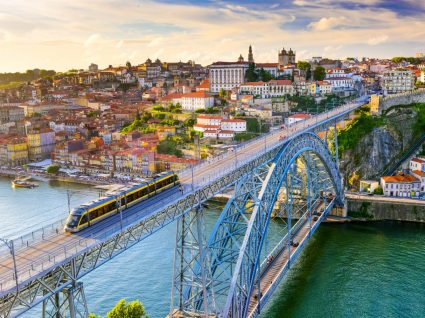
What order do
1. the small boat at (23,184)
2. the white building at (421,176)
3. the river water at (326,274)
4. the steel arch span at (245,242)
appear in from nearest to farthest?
the steel arch span at (245,242), the river water at (326,274), the white building at (421,176), the small boat at (23,184)

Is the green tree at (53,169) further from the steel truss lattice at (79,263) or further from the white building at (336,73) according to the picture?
the white building at (336,73)

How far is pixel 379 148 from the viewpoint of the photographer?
112ft

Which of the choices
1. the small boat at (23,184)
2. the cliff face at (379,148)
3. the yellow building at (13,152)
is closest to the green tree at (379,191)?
the cliff face at (379,148)

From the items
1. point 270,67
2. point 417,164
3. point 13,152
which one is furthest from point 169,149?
point 270,67

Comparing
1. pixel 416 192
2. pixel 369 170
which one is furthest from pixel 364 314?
pixel 369 170

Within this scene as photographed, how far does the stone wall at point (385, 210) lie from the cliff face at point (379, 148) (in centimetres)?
391

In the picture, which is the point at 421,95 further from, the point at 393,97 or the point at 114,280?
the point at 114,280

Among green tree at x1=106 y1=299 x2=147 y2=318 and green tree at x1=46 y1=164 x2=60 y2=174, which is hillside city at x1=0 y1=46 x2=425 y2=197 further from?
green tree at x1=106 y1=299 x2=147 y2=318

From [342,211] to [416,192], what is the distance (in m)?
5.43

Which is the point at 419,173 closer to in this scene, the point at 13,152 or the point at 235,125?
the point at 235,125

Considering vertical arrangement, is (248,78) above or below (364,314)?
above

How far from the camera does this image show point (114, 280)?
59.6 ft

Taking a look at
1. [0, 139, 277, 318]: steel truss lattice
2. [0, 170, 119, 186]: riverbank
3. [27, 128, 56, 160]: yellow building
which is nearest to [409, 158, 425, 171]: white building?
[0, 170, 119, 186]: riverbank

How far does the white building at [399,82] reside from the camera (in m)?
50.0
